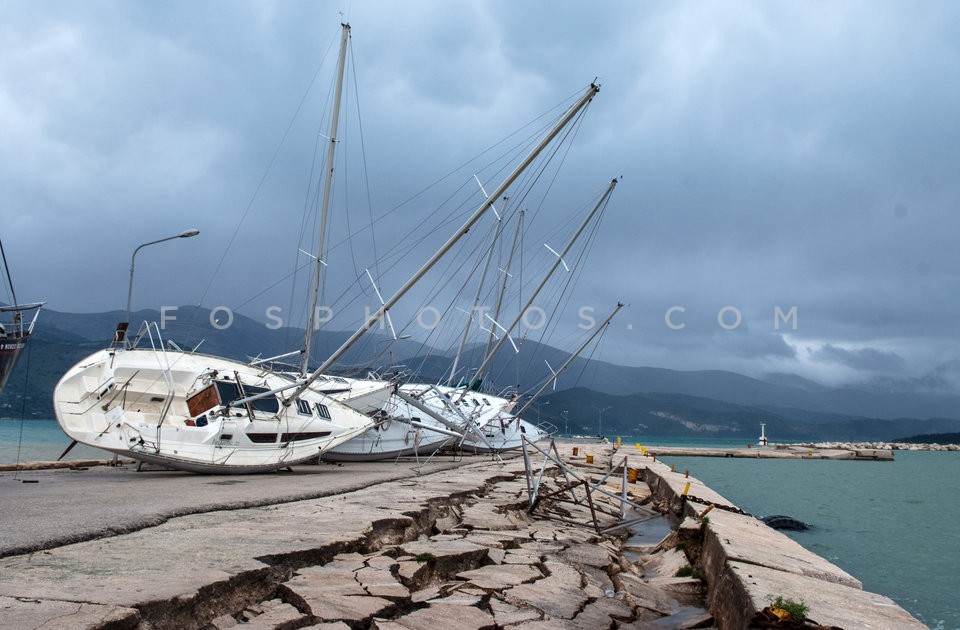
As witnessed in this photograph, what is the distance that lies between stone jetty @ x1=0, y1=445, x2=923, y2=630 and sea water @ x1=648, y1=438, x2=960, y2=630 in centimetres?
402

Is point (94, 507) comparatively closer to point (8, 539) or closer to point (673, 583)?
point (8, 539)

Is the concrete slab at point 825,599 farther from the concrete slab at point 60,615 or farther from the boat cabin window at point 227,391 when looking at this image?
the boat cabin window at point 227,391

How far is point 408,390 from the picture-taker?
3144 centimetres

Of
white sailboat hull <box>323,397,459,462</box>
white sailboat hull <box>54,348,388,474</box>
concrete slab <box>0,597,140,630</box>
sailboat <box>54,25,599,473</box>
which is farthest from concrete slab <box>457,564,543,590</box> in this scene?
white sailboat hull <box>323,397,459,462</box>

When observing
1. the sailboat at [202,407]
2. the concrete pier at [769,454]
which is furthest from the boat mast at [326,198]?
the concrete pier at [769,454]

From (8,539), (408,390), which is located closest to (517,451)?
(408,390)

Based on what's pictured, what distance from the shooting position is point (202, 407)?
19359 millimetres

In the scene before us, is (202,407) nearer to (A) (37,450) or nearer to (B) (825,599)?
(B) (825,599)

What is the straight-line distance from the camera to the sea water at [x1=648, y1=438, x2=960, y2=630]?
13121 millimetres

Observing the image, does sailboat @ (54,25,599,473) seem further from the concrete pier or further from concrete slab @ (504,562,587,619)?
the concrete pier

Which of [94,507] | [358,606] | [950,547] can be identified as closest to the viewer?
[358,606]

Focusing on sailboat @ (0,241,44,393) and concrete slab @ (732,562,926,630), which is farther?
sailboat @ (0,241,44,393)

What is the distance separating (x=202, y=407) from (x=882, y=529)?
2062cm

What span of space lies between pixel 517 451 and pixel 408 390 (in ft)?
37.3
